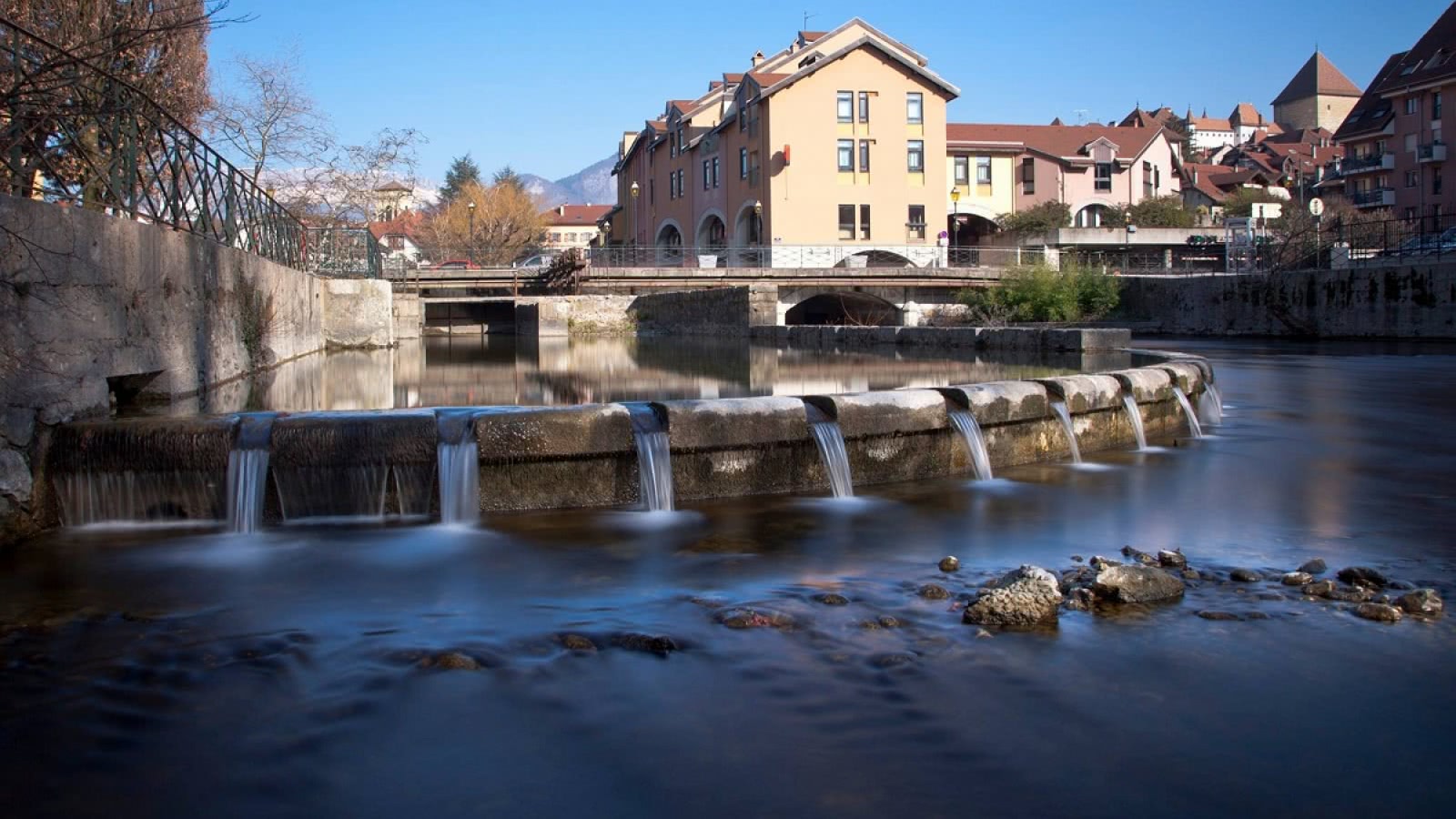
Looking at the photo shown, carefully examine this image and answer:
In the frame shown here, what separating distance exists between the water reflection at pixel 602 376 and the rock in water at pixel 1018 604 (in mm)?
6627

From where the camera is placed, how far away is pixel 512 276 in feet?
165

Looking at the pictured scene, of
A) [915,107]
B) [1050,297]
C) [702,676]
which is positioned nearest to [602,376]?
[702,676]

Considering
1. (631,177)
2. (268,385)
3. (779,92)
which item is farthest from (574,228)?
(268,385)

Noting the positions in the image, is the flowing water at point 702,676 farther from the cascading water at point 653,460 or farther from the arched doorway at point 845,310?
the arched doorway at point 845,310

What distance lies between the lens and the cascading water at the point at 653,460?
7582 millimetres

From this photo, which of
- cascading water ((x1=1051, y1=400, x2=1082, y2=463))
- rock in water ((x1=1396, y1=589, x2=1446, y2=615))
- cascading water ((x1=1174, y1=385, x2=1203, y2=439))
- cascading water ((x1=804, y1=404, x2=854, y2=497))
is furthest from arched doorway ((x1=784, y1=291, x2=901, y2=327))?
rock in water ((x1=1396, y1=589, x2=1446, y2=615))

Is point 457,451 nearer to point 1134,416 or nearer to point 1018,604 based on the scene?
point 1018,604

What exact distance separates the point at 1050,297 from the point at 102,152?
106 ft

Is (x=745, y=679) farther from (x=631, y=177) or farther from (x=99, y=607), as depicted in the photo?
(x=631, y=177)

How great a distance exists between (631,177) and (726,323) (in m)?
59.3

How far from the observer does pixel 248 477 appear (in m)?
7.00

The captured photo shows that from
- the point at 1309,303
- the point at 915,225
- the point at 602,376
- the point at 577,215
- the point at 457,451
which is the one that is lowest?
the point at 457,451

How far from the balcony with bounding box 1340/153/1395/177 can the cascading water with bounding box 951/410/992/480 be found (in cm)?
7844

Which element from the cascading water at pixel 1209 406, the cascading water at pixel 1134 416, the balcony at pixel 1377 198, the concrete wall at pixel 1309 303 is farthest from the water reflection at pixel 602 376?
the balcony at pixel 1377 198
